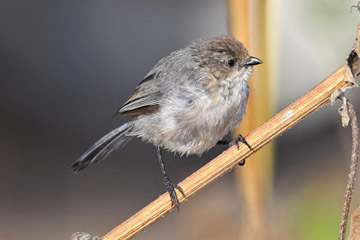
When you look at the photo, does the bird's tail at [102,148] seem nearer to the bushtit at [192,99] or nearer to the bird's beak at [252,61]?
the bushtit at [192,99]

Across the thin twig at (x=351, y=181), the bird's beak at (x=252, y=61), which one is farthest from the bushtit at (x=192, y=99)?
the thin twig at (x=351, y=181)

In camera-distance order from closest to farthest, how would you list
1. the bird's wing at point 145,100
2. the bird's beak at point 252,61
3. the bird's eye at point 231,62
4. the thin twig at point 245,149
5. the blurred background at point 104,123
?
the thin twig at point 245,149
the bird's beak at point 252,61
the bird's eye at point 231,62
the bird's wing at point 145,100
the blurred background at point 104,123

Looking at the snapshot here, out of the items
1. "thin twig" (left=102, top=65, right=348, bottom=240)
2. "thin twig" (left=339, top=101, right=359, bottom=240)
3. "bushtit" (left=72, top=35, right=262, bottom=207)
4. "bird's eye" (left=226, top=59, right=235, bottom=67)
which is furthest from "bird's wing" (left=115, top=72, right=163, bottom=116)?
"thin twig" (left=339, top=101, right=359, bottom=240)

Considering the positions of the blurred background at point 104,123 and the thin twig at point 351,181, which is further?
the blurred background at point 104,123

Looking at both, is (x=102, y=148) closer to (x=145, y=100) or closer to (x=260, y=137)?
(x=145, y=100)

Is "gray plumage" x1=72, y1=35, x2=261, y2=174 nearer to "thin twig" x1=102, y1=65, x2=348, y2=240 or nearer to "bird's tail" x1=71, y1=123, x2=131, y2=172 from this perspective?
"bird's tail" x1=71, y1=123, x2=131, y2=172

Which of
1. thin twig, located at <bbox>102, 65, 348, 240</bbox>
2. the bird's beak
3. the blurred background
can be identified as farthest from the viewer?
the blurred background

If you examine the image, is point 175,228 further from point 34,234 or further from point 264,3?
point 264,3

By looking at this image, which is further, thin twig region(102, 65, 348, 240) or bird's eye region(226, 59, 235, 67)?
bird's eye region(226, 59, 235, 67)

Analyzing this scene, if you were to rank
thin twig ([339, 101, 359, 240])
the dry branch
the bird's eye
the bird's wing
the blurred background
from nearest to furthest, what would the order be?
thin twig ([339, 101, 359, 240]) → the dry branch → the bird's eye → the bird's wing → the blurred background

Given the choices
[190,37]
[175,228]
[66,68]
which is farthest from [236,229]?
[66,68]
